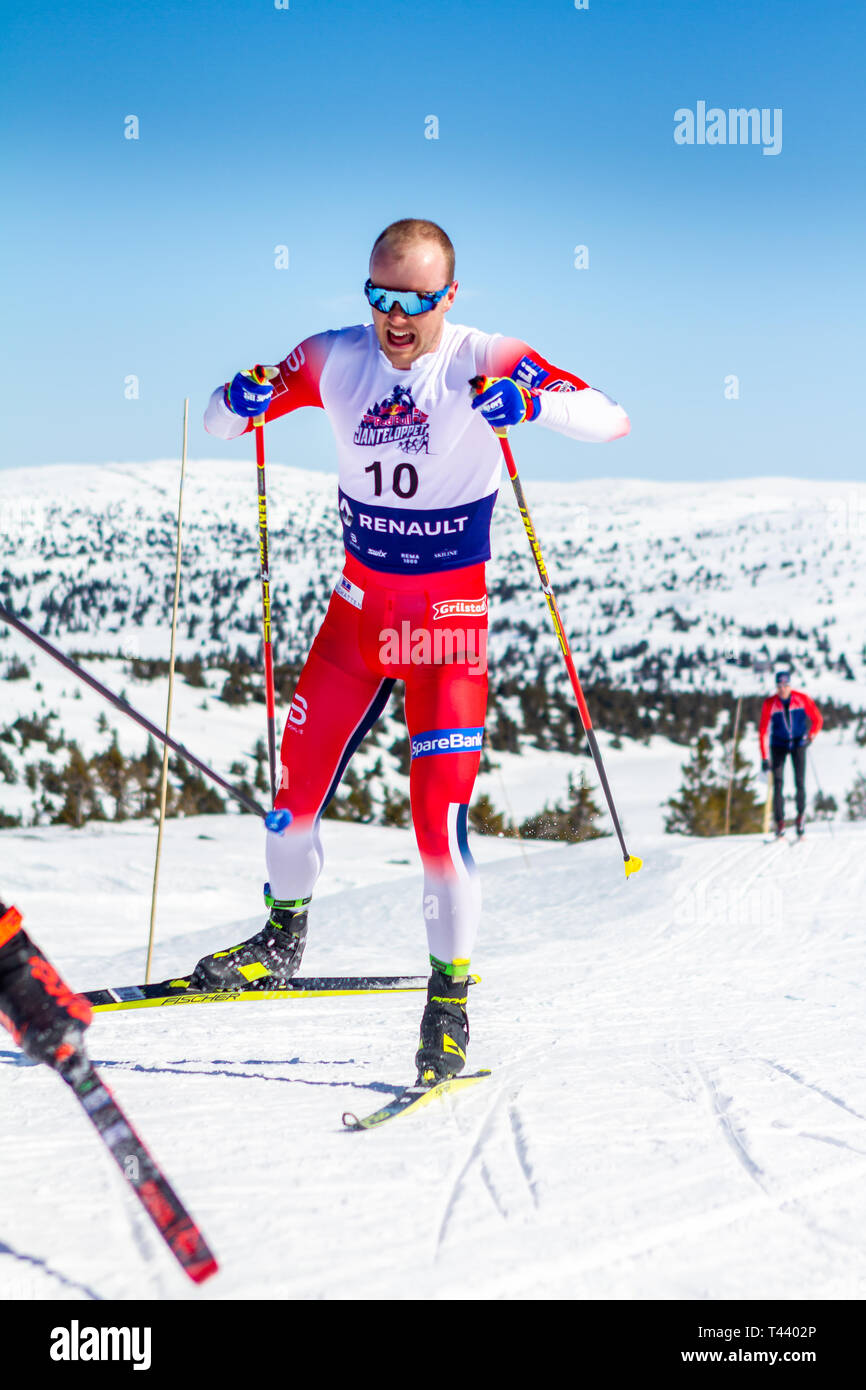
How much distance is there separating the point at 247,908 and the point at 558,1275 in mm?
9375

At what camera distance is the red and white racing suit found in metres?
3.30

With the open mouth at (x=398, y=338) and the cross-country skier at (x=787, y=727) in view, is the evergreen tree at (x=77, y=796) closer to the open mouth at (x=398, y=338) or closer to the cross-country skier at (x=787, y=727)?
the cross-country skier at (x=787, y=727)

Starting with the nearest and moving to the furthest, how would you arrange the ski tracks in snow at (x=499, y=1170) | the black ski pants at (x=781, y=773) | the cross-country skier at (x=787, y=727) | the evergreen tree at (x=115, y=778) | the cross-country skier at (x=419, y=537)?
the ski tracks in snow at (x=499, y=1170)
the cross-country skier at (x=419, y=537)
the black ski pants at (x=781, y=773)
the cross-country skier at (x=787, y=727)
the evergreen tree at (x=115, y=778)

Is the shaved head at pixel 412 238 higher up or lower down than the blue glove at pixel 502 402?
higher up

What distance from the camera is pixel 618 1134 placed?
8.71ft

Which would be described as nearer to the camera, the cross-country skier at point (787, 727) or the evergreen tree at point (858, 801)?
the cross-country skier at point (787, 727)

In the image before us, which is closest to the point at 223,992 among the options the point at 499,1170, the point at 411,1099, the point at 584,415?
the point at 411,1099

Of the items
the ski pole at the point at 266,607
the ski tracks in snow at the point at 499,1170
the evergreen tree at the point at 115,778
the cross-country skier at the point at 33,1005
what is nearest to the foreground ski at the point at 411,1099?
the ski tracks in snow at the point at 499,1170

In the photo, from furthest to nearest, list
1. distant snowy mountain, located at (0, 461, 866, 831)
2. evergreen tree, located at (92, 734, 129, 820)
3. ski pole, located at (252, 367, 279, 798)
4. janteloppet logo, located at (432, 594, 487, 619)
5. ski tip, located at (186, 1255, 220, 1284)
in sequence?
distant snowy mountain, located at (0, 461, 866, 831)
evergreen tree, located at (92, 734, 129, 820)
ski pole, located at (252, 367, 279, 798)
janteloppet logo, located at (432, 594, 487, 619)
ski tip, located at (186, 1255, 220, 1284)

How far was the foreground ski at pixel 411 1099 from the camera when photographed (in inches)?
108

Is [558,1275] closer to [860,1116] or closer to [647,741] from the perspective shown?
[860,1116]

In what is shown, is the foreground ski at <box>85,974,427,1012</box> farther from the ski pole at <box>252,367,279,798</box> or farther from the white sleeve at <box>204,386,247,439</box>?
the white sleeve at <box>204,386,247,439</box>

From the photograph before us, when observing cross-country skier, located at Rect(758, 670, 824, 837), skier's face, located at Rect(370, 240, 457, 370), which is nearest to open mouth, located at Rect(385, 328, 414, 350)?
skier's face, located at Rect(370, 240, 457, 370)

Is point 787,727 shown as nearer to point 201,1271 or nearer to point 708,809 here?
point 708,809
